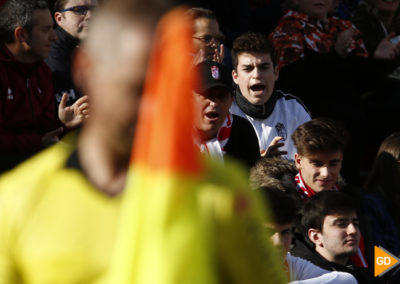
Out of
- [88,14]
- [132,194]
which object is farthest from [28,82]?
[132,194]

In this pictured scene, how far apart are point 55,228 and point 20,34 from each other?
353 centimetres

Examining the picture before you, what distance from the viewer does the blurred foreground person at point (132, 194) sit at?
1.25 meters

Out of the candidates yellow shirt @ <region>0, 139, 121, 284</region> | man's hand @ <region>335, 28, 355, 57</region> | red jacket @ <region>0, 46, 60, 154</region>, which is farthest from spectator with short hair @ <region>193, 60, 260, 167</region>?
yellow shirt @ <region>0, 139, 121, 284</region>

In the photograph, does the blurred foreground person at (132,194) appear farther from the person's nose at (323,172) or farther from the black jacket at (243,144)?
the person's nose at (323,172)

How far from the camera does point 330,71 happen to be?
6.25 metres

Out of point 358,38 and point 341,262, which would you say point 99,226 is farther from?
point 358,38

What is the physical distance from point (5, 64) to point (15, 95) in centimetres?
20

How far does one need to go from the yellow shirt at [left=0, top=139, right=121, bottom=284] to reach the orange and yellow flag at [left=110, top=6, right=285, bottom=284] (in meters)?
0.09

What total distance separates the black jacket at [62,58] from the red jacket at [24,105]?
0.16m

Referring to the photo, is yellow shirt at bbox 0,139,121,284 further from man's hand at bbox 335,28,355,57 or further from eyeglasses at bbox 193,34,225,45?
man's hand at bbox 335,28,355,57

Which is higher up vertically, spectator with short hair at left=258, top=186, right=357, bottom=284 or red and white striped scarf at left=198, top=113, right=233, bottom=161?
red and white striped scarf at left=198, top=113, right=233, bottom=161

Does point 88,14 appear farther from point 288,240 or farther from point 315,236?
point 288,240

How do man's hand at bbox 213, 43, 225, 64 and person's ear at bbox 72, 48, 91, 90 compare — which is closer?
person's ear at bbox 72, 48, 91, 90

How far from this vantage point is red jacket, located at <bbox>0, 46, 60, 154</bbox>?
14.6 feet
